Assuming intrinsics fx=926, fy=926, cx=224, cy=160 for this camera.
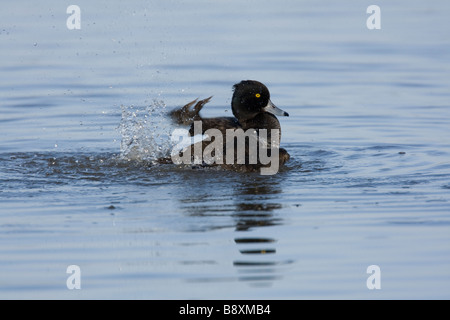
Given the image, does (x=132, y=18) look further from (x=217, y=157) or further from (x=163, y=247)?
(x=163, y=247)

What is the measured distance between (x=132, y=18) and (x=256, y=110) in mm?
8539

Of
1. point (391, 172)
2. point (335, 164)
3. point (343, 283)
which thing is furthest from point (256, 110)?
point (343, 283)

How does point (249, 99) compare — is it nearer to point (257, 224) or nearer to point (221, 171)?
point (221, 171)

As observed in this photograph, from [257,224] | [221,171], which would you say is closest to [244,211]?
[257,224]

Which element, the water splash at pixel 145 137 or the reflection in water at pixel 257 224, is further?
the water splash at pixel 145 137

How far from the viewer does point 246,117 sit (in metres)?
11.1

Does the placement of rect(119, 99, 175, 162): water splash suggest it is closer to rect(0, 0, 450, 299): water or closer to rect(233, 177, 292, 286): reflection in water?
rect(0, 0, 450, 299): water

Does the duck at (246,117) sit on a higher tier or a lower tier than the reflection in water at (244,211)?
higher

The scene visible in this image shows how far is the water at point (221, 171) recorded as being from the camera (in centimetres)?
705

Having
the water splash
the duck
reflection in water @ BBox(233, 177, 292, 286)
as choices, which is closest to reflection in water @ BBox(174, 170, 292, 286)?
reflection in water @ BBox(233, 177, 292, 286)

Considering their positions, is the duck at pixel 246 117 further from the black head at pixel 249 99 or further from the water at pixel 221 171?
the water at pixel 221 171

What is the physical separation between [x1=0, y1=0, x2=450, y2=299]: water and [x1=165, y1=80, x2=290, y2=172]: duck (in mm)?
423

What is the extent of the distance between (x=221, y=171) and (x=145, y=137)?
1.39 m

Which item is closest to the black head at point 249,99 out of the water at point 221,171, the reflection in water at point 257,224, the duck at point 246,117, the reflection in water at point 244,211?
the duck at point 246,117
